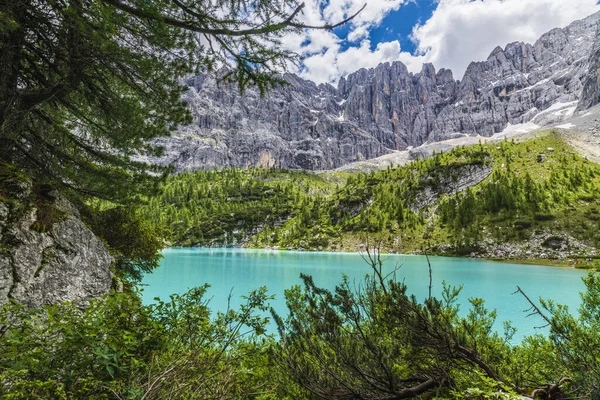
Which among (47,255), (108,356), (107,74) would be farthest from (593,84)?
(108,356)

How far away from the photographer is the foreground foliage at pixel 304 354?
99.9 inches

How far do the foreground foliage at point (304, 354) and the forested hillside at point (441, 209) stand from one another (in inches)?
2035

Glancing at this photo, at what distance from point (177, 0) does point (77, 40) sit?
1.83 metres

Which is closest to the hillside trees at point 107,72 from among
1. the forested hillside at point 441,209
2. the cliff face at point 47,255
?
the cliff face at point 47,255

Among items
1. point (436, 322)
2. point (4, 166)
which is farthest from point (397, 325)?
point (4, 166)

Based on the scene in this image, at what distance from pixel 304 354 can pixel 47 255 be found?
466cm

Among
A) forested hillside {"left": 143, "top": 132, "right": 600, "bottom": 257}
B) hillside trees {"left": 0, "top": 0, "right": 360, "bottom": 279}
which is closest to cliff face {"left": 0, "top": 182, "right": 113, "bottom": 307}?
hillside trees {"left": 0, "top": 0, "right": 360, "bottom": 279}

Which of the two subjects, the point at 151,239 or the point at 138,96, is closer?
the point at 138,96

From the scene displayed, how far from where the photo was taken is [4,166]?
17.0ft

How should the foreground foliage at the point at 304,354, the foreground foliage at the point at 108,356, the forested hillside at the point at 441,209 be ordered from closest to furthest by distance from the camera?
the foreground foliage at the point at 108,356 < the foreground foliage at the point at 304,354 < the forested hillside at the point at 441,209

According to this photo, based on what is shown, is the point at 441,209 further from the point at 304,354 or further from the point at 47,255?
the point at 47,255

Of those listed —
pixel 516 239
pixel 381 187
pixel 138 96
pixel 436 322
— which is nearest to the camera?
pixel 436 322

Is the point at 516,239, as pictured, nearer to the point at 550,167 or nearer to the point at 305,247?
the point at 550,167

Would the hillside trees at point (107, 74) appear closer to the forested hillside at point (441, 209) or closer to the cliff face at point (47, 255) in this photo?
the cliff face at point (47, 255)
